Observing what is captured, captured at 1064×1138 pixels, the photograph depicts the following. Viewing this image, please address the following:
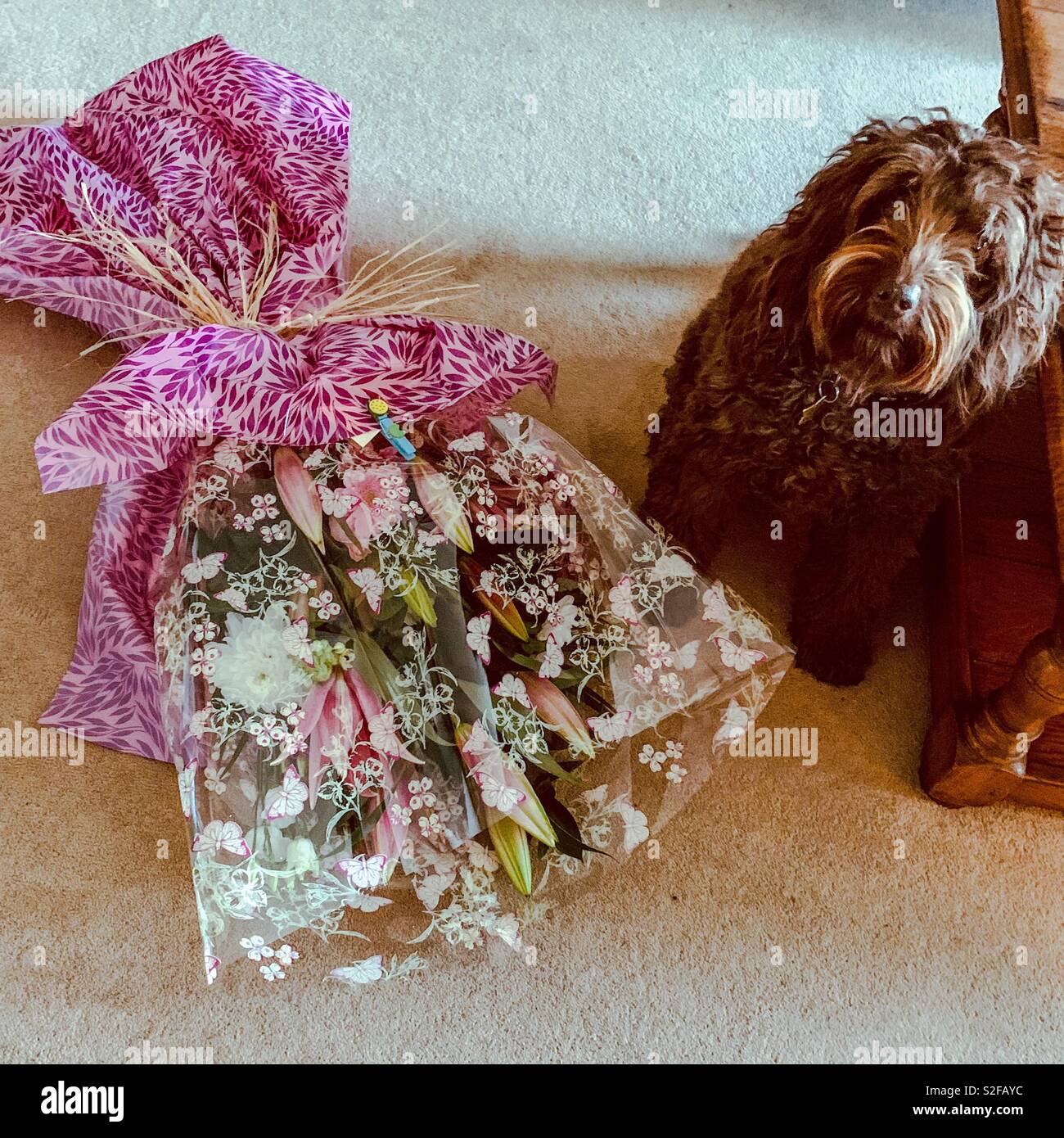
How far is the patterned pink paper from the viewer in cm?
105

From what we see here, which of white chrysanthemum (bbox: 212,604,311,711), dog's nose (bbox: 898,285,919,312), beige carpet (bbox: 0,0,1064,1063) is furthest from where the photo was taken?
beige carpet (bbox: 0,0,1064,1063)

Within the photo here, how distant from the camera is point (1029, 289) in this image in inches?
37.3

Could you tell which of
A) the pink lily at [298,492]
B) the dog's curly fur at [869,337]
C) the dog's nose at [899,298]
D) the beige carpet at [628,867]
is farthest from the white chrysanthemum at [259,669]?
the dog's nose at [899,298]

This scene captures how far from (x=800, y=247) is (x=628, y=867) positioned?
76 centimetres

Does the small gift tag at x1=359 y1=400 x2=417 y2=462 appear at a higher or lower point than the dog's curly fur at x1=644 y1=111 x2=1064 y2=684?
lower

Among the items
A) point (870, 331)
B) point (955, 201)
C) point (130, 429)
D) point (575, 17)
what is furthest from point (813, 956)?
point (575, 17)

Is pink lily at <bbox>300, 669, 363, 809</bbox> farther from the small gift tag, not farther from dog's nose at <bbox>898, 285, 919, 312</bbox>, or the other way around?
dog's nose at <bbox>898, 285, 919, 312</bbox>

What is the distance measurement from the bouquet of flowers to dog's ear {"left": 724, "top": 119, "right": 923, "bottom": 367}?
0.24m

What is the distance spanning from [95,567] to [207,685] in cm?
33

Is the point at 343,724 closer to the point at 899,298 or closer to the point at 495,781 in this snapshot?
the point at 495,781

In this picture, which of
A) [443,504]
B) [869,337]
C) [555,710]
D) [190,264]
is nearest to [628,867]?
[555,710]

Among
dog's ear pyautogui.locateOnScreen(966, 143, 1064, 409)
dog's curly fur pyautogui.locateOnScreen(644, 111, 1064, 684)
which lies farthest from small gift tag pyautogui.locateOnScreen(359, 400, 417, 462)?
dog's ear pyautogui.locateOnScreen(966, 143, 1064, 409)

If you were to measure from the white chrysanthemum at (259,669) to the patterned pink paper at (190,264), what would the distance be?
0.20 metres

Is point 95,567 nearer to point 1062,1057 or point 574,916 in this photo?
point 574,916
